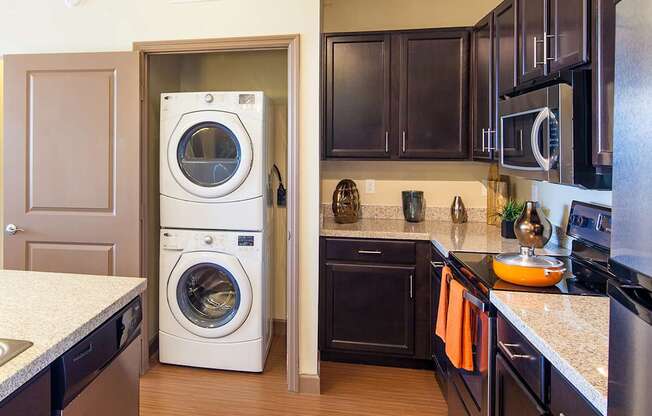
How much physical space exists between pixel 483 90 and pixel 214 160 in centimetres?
171

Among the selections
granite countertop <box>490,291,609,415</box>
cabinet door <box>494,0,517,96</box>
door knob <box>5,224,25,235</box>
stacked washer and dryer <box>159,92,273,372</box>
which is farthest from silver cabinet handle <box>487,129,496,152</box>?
door knob <box>5,224,25,235</box>

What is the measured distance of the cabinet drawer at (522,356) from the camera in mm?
1107

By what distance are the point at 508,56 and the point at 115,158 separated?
90.5 inches

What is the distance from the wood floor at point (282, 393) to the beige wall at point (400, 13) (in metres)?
2.51

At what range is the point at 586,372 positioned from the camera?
0.89 m

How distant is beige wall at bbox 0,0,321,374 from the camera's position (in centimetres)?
240

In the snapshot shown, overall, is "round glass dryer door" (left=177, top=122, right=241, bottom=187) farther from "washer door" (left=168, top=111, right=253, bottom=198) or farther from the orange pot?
the orange pot

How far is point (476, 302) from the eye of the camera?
5.17 feet

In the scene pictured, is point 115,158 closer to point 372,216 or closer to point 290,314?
point 290,314

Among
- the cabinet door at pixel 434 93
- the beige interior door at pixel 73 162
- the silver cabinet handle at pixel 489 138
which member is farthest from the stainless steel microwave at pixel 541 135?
the beige interior door at pixel 73 162

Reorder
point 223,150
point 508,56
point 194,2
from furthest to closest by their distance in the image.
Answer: point 223,150
point 194,2
point 508,56

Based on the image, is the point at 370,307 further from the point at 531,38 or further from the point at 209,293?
the point at 531,38

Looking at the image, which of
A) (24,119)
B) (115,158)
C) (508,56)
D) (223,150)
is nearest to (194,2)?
(223,150)

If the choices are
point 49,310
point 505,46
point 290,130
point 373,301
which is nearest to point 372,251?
point 373,301
